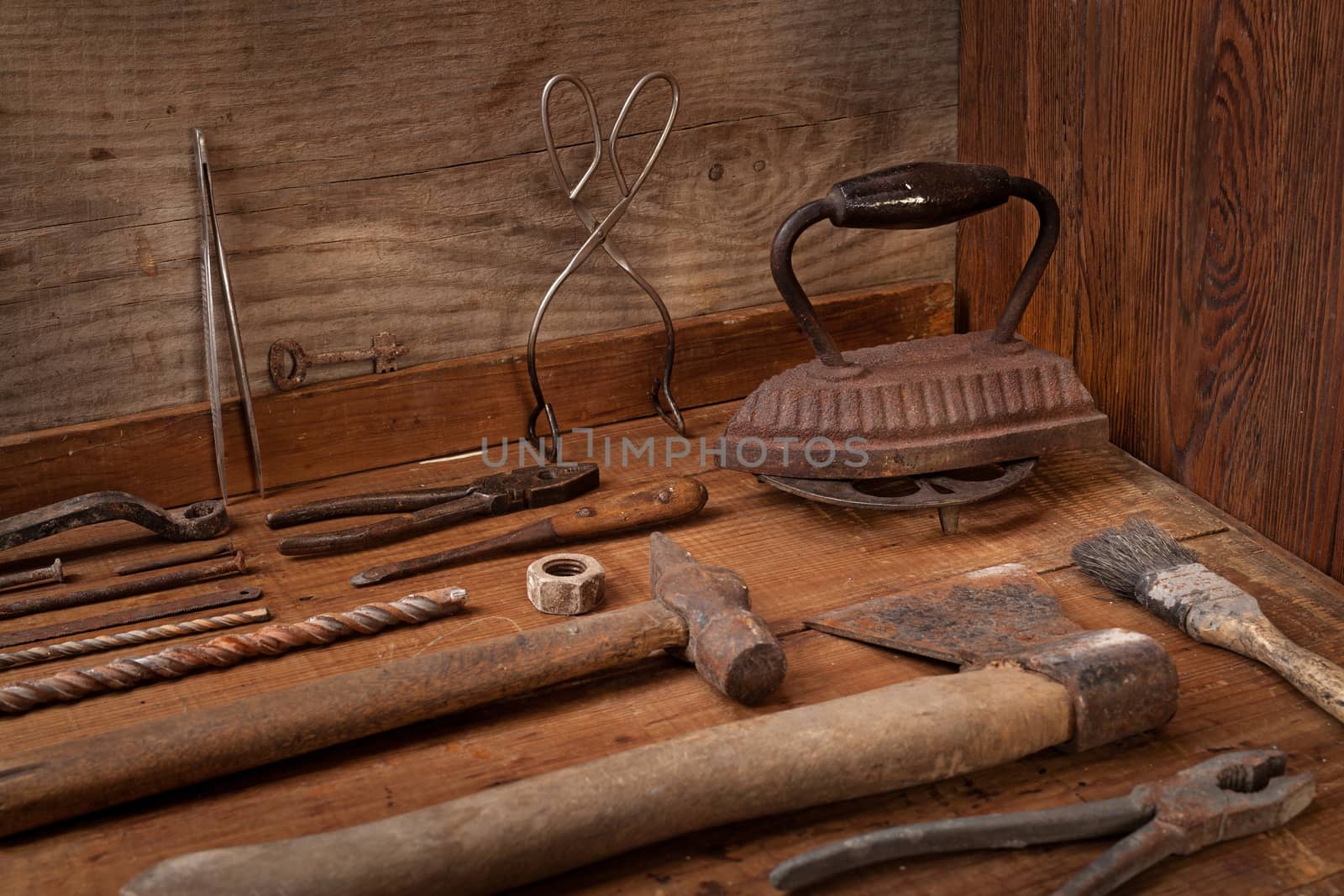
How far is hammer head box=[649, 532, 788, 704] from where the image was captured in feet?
4.17

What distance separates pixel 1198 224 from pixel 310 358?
1195 mm

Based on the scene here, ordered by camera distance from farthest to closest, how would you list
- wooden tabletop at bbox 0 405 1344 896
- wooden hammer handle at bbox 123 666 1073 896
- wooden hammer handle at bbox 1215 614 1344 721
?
wooden hammer handle at bbox 1215 614 1344 721
wooden tabletop at bbox 0 405 1344 896
wooden hammer handle at bbox 123 666 1073 896

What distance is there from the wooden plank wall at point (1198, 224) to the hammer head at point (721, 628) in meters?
0.70

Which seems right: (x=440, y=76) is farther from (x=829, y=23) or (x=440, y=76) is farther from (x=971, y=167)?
(x=971, y=167)

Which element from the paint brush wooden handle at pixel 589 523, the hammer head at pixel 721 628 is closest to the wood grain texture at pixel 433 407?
the paint brush wooden handle at pixel 589 523

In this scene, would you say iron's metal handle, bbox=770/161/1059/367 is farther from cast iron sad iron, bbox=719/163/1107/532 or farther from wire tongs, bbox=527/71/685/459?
wire tongs, bbox=527/71/685/459

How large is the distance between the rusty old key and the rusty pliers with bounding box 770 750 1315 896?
1.05 m

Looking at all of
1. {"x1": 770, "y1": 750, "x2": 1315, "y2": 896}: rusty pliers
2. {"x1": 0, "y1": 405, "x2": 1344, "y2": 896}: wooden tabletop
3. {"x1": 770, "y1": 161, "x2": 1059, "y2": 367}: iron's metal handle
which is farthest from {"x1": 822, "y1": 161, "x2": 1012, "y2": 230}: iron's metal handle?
{"x1": 770, "y1": 750, "x2": 1315, "y2": 896}: rusty pliers

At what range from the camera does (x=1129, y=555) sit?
147 centimetres

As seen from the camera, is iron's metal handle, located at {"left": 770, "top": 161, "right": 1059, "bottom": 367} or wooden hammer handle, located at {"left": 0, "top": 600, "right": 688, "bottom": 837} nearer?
wooden hammer handle, located at {"left": 0, "top": 600, "right": 688, "bottom": 837}

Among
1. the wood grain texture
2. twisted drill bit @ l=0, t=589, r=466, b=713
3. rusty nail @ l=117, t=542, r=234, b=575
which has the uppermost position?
the wood grain texture

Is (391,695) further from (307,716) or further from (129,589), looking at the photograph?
(129,589)

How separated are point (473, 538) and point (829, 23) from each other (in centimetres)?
96

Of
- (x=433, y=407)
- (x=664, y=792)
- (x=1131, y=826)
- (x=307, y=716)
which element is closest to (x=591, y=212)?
(x=433, y=407)
